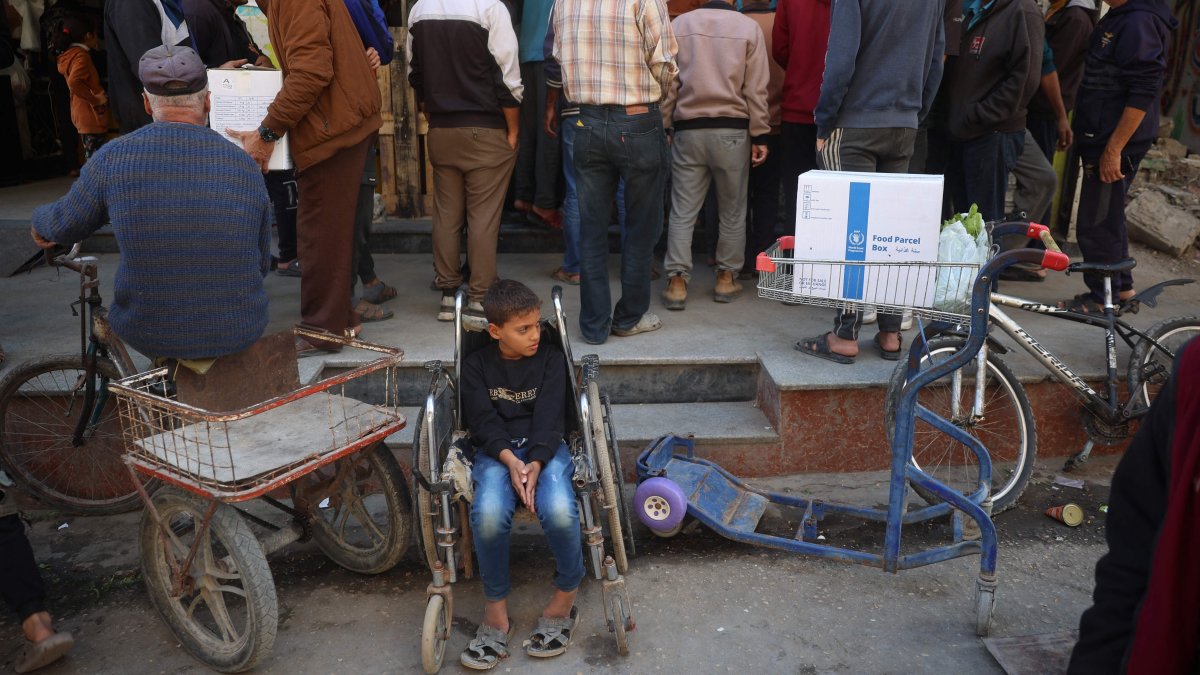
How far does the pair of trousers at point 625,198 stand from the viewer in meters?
5.01

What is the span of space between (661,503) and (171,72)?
2522 millimetres

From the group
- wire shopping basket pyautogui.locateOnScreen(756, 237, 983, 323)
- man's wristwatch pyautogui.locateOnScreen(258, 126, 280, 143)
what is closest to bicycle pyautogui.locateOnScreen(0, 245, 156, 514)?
man's wristwatch pyautogui.locateOnScreen(258, 126, 280, 143)

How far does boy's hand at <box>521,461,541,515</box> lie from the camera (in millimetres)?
3381

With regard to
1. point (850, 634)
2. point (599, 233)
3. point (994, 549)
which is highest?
point (599, 233)

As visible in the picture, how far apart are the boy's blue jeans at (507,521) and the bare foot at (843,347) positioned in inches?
79.2

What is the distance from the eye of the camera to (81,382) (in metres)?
4.22

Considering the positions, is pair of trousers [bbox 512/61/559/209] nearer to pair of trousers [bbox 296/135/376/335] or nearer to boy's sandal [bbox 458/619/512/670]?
pair of trousers [bbox 296/135/376/335]

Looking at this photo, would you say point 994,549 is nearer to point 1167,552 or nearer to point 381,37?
point 1167,552

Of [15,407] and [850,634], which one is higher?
[15,407]

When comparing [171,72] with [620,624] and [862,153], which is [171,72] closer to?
[620,624]

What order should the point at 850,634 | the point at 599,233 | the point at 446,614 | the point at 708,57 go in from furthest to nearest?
the point at 708,57, the point at 599,233, the point at 850,634, the point at 446,614

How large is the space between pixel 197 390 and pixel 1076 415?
4.34 metres

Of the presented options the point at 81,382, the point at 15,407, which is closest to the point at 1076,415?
the point at 81,382

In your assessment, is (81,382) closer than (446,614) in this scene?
No
